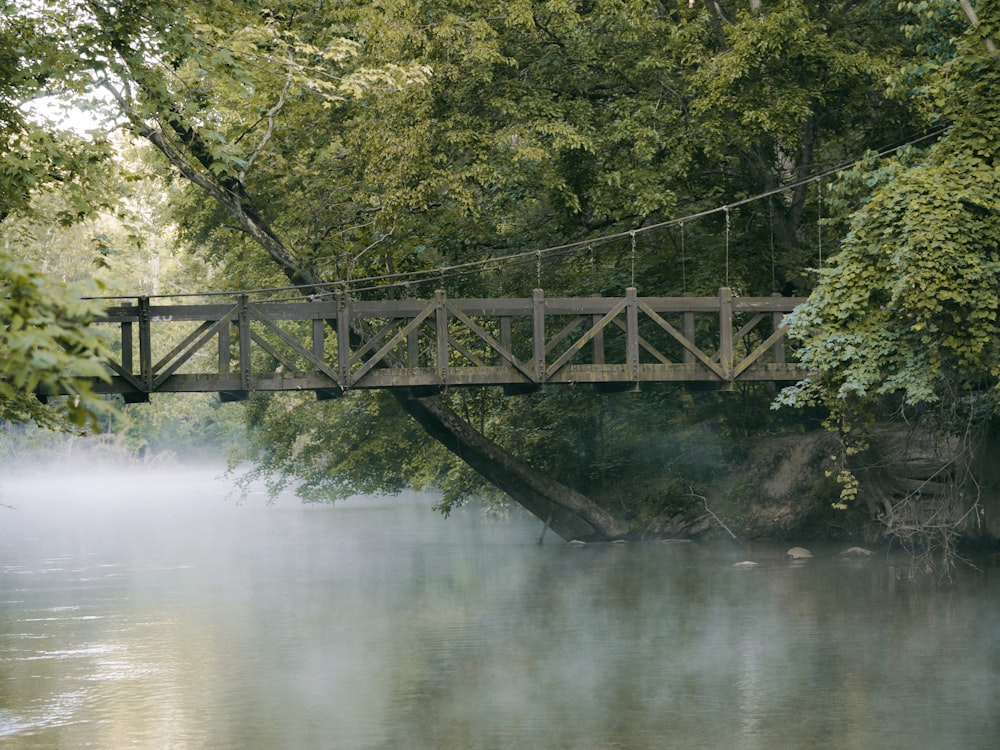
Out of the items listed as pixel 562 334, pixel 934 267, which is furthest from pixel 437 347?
pixel 934 267

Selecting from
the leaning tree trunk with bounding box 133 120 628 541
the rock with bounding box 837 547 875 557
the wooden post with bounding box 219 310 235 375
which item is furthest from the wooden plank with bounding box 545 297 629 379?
the rock with bounding box 837 547 875 557

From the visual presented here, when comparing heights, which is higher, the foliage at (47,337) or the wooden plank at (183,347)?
the wooden plank at (183,347)

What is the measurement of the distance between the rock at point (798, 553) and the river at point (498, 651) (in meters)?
0.20

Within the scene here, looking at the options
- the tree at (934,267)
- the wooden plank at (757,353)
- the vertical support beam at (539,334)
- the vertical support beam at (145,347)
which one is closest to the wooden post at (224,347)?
the vertical support beam at (145,347)

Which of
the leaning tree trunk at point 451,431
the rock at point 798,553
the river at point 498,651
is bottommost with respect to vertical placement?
the river at point 498,651

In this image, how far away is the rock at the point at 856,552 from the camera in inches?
759

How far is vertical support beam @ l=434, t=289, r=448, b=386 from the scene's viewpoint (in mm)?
16141

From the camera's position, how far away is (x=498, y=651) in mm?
12883

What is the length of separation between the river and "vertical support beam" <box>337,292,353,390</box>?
2.75m

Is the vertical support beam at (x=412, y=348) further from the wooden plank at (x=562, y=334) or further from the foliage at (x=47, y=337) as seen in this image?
the foliage at (x=47, y=337)

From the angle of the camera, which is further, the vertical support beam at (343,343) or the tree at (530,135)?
the tree at (530,135)

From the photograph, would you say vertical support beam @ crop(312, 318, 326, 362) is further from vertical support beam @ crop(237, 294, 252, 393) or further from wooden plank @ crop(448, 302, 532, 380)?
wooden plank @ crop(448, 302, 532, 380)

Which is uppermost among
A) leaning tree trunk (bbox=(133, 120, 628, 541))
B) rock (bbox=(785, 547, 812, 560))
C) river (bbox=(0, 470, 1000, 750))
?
leaning tree trunk (bbox=(133, 120, 628, 541))

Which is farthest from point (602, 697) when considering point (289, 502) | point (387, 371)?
point (289, 502)
